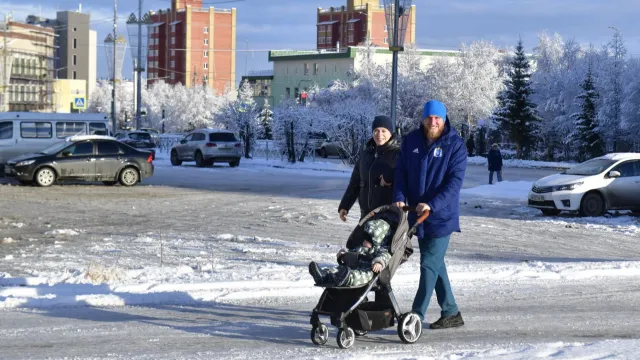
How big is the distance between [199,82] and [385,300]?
13897 cm

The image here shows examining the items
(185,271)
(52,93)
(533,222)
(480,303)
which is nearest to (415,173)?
(480,303)

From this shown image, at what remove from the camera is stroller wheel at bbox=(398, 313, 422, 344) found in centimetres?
724

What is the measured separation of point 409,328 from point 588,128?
5477cm

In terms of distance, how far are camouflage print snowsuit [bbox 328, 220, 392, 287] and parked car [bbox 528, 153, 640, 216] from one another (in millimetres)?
14456

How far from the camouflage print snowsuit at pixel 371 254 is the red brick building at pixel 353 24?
117 meters

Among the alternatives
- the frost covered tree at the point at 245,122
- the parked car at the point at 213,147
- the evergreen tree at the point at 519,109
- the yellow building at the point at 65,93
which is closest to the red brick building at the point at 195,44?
the yellow building at the point at 65,93

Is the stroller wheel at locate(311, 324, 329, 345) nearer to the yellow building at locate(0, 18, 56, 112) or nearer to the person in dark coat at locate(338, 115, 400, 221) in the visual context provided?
the person in dark coat at locate(338, 115, 400, 221)

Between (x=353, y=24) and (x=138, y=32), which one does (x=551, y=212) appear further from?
(x=353, y=24)

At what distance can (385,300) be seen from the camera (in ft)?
23.9

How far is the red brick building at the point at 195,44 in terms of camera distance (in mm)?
142625

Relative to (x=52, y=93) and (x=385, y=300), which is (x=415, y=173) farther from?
(x=52, y=93)

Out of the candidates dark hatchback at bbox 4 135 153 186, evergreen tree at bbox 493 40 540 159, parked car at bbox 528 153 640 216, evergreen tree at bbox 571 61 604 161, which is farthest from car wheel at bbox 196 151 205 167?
evergreen tree at bbox 493 40 540 159

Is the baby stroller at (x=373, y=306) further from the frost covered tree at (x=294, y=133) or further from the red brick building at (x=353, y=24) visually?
the red brick building at (x=353, y=24)

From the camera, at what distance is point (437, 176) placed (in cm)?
748
